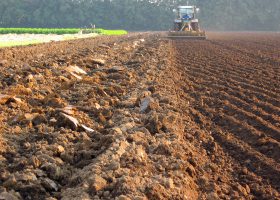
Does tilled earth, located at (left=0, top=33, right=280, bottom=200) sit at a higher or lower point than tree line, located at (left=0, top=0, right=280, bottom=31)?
lower

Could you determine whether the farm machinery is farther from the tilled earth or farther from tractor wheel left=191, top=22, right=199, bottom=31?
the tilled earth

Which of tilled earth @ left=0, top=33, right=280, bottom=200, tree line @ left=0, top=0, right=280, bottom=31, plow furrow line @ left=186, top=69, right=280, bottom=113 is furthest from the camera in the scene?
tree line @ left=0, top=0, right=280, bottom=31

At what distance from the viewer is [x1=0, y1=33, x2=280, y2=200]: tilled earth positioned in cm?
414

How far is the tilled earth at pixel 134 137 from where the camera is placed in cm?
414

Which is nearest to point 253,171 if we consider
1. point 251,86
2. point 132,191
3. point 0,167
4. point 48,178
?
point 132,191

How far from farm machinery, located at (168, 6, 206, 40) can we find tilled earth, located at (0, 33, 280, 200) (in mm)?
20146

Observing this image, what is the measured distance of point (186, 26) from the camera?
103 feet

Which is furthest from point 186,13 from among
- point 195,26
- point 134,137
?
point 134,137

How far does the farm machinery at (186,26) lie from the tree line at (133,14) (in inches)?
1323

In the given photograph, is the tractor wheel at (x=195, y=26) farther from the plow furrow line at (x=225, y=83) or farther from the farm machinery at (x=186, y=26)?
the plow furrow line at (x=225, y=83)

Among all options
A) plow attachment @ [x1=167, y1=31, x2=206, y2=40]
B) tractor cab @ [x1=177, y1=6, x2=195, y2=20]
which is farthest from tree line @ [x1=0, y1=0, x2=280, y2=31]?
plow attachment @ [x1=167, y1=31, x2=206, y2=40]

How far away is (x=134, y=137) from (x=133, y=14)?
2618 inches

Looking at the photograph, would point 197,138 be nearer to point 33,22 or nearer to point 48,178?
point 48,178

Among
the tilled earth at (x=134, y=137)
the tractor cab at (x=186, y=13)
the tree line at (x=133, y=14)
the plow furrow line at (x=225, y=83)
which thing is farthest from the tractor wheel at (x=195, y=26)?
the tree line at (x=133, y=14)
